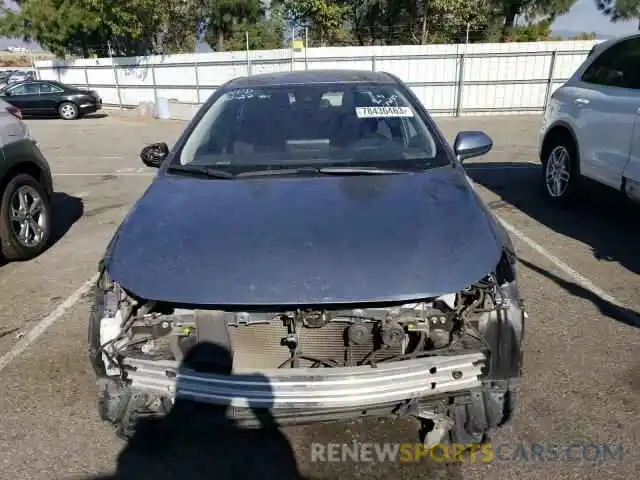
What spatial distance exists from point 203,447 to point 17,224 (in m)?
3.52

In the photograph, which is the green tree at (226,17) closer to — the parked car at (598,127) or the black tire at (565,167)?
the black tire at (565,167)

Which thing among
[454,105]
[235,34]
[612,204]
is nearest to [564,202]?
[612,204]

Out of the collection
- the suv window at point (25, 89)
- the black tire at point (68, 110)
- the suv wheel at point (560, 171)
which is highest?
the suv wheel at point (560, 171)

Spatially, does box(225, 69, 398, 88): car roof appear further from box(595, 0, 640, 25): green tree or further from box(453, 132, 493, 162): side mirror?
box(595, 0, 640, 25): green tree

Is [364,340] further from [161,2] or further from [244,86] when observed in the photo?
[161,2]

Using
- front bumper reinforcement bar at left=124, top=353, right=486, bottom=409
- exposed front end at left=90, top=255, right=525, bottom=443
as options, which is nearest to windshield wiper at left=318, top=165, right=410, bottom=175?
exposed front end at left=90, top=255, right=525, bottom=443

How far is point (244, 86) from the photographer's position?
3875 millimetres

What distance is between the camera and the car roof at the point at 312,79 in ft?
12.5

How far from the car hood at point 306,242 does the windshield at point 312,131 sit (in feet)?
1.20

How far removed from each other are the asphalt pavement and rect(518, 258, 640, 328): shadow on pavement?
0.01 metres

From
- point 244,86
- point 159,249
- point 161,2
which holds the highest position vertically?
point 161,2

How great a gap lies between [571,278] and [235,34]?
31821 millimetres

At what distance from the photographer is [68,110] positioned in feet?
64.5

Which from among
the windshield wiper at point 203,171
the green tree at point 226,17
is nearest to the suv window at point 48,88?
the green tree at point 226,17
